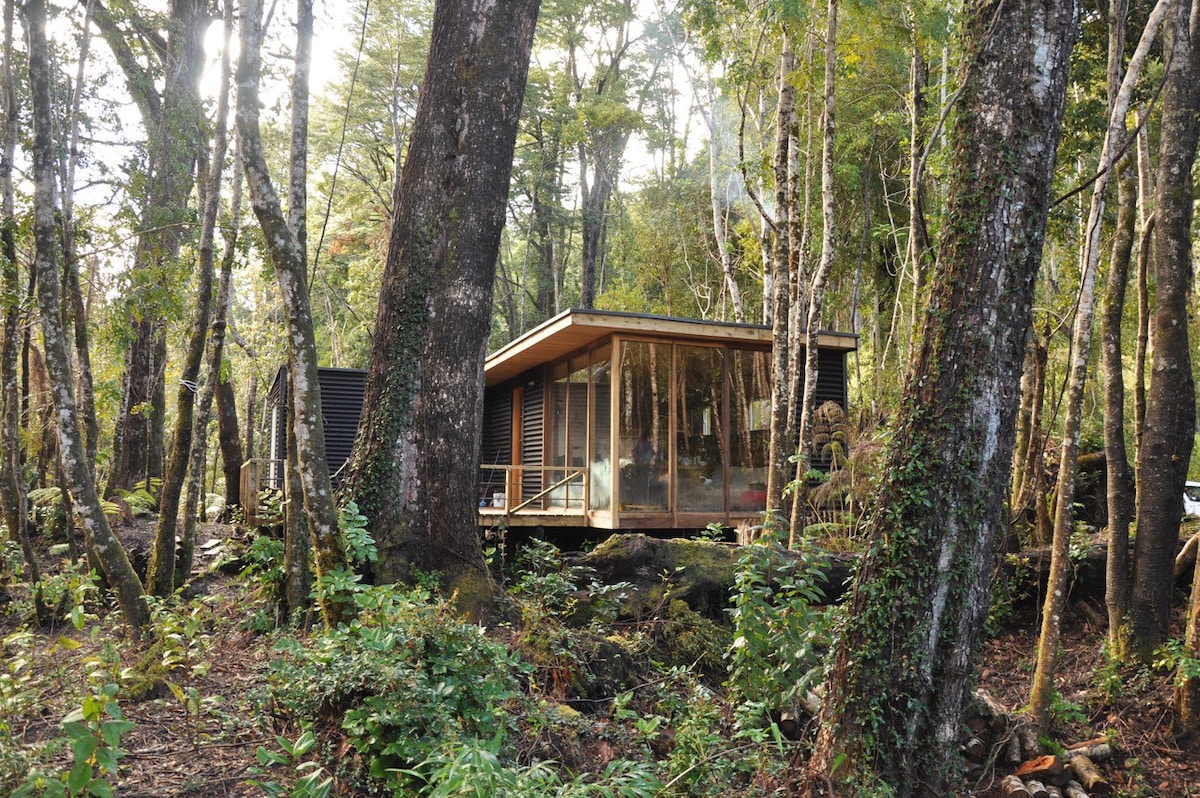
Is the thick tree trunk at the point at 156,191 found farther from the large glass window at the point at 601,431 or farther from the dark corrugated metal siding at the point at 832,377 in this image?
the dark corrugated metal siding at the point at 832,377

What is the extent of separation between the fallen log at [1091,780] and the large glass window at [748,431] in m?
6.13

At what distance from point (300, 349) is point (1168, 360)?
657 cm

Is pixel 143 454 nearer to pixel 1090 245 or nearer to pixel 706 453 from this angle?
pixel 706 453

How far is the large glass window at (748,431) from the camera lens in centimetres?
1176

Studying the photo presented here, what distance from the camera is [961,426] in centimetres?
387

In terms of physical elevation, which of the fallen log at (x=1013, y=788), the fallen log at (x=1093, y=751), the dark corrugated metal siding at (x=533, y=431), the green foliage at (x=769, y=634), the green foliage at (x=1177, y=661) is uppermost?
the dark corrugated metal siding at (x=533, y=431)

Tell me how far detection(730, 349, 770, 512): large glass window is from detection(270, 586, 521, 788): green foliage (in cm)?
790

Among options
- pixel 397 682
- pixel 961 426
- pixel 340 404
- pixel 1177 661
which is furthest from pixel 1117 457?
pixel 340 404

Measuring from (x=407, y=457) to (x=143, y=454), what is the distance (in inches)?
369

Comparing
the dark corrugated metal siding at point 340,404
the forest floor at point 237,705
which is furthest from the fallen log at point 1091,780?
the dark corrugated metal siding at point 340,404

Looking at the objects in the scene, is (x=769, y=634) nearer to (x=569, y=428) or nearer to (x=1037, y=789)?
(x=1037, y=789)

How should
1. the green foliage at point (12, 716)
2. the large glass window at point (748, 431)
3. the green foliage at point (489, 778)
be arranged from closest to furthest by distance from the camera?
the green foliage at point (12, 716), the green foliage at point (489, 778), the large glass window at point (748, 431)

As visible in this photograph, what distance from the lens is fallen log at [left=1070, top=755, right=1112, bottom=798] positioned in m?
5.59

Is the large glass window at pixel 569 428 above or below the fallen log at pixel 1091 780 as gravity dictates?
above
